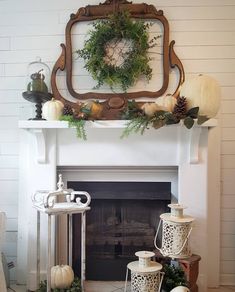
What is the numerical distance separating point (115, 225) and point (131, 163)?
0.58m

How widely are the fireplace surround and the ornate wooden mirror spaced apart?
0.92ft

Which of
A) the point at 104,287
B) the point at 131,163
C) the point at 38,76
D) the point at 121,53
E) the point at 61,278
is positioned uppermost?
the point at 121,53

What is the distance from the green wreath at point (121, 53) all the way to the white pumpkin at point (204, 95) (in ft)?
1.45

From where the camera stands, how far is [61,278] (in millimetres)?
2141

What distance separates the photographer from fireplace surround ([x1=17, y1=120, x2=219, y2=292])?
234 centimetres

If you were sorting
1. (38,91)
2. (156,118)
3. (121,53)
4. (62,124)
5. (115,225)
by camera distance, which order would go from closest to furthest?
(156,118) < (62,124) < (38,91) < (121,53) < (115,225)

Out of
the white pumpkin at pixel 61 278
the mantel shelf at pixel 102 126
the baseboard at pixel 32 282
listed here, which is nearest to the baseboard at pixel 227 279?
the mantel shelf at pixel 102 126

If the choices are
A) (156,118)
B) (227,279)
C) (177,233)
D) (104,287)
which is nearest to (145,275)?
(177,233)

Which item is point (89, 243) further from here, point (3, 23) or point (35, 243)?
point (3, 23)

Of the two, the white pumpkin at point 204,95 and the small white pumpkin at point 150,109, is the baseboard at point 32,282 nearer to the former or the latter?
the small white pumpkin at point 150,109

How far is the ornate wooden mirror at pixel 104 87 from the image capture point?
249 centimetres

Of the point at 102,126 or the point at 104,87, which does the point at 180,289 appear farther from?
the point at 104,87

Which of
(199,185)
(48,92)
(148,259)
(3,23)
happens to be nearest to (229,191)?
(199,185)

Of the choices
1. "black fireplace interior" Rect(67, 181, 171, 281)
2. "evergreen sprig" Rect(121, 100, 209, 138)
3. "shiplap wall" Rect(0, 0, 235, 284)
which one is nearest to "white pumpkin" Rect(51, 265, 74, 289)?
"black fireplace interior" Rect(67, 181, 171, 281)
